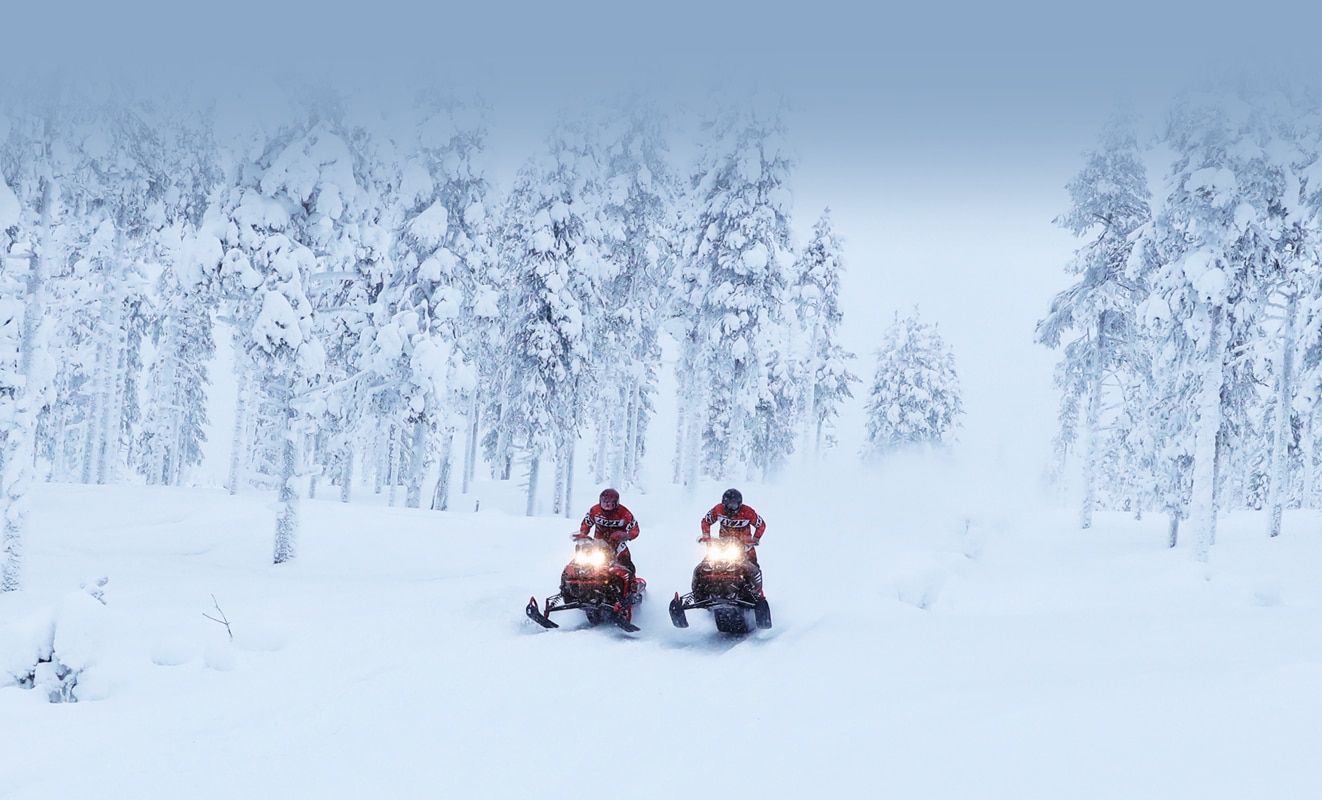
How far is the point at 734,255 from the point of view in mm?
25156

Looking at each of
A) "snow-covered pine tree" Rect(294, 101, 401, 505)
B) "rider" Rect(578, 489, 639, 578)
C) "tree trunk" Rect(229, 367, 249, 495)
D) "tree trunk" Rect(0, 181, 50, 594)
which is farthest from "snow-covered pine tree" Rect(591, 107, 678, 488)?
"rider" Rect(578, 489, 639, 578)

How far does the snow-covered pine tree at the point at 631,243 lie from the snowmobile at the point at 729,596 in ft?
57.9

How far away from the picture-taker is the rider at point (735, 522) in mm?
10859

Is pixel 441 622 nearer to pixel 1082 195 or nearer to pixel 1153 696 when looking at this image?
pixel 1153 696

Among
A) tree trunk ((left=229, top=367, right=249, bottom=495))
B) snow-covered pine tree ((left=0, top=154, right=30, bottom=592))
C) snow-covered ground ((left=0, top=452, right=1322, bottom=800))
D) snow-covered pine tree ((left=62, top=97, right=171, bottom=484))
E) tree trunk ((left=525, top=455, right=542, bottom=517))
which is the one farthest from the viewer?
tree trunk ((left=229, top=367, right=249, bottom=495))

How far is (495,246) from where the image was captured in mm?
31750

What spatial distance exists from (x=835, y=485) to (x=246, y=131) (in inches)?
608

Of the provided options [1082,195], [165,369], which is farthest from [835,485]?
[165,369]

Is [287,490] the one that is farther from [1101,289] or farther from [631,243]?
[1101,289]

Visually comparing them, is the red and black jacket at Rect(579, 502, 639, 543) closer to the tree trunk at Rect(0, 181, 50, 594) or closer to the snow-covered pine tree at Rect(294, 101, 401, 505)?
the snow-covered pine tree at Rect(294, 101, 401, 505)

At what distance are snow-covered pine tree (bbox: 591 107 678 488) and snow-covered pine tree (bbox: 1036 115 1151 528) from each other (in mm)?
13500

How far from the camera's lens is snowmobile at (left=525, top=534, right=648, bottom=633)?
1023 centimetres

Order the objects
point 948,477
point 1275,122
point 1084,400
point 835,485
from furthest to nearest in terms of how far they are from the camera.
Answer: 1. point 1084,400
2. point 948,477
3. point 835,485
4. point 1275,122

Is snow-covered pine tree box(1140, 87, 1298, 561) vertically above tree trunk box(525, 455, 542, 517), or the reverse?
snow-covered pine tree box(1140, 87, 1298, 561)
